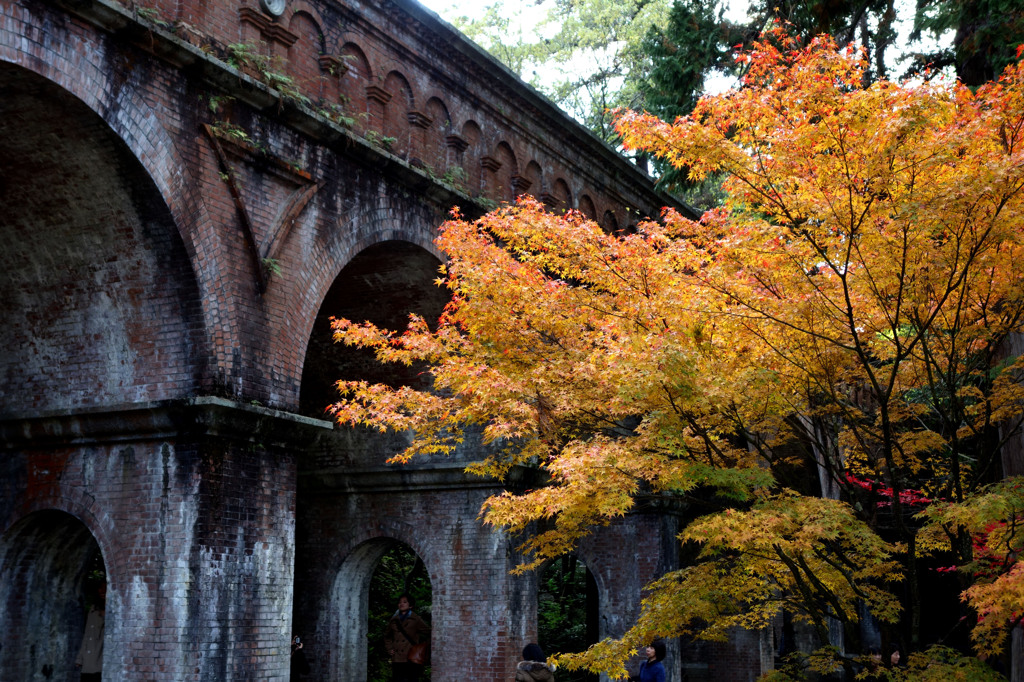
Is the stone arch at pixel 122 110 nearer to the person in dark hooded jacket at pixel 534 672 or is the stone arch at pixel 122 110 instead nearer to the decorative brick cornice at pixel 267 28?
the decorative brick cornice at pixel 267 28

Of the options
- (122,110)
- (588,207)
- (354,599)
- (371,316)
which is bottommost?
(354,599)

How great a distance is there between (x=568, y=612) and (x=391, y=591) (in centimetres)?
544

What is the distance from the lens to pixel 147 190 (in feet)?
28.9

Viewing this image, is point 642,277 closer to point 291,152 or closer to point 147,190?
point 291,152

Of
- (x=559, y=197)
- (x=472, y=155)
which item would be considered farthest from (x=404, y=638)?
(x=559, y=197)

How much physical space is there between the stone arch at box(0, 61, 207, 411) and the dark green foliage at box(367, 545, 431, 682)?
→ 393 inches

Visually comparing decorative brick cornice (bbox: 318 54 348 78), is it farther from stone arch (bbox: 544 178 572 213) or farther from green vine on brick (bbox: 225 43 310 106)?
stone arch (bbox: 544 178 572 213)

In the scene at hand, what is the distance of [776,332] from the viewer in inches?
328

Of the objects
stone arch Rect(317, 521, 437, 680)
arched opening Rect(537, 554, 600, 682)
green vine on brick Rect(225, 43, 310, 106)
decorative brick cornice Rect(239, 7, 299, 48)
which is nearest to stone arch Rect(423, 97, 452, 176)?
decorative brick cornice Rect(239, 7, 299, 48)

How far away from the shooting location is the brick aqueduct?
28.0 feet

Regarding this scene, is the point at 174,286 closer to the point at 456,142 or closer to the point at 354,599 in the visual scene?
the point at 456,142

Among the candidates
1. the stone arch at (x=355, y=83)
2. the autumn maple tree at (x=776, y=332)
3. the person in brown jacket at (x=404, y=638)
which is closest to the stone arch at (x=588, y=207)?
the stone arch at (x=355, y=83)

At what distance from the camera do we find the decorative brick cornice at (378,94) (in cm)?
1189

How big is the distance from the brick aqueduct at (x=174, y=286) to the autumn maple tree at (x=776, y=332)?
4.68ft
